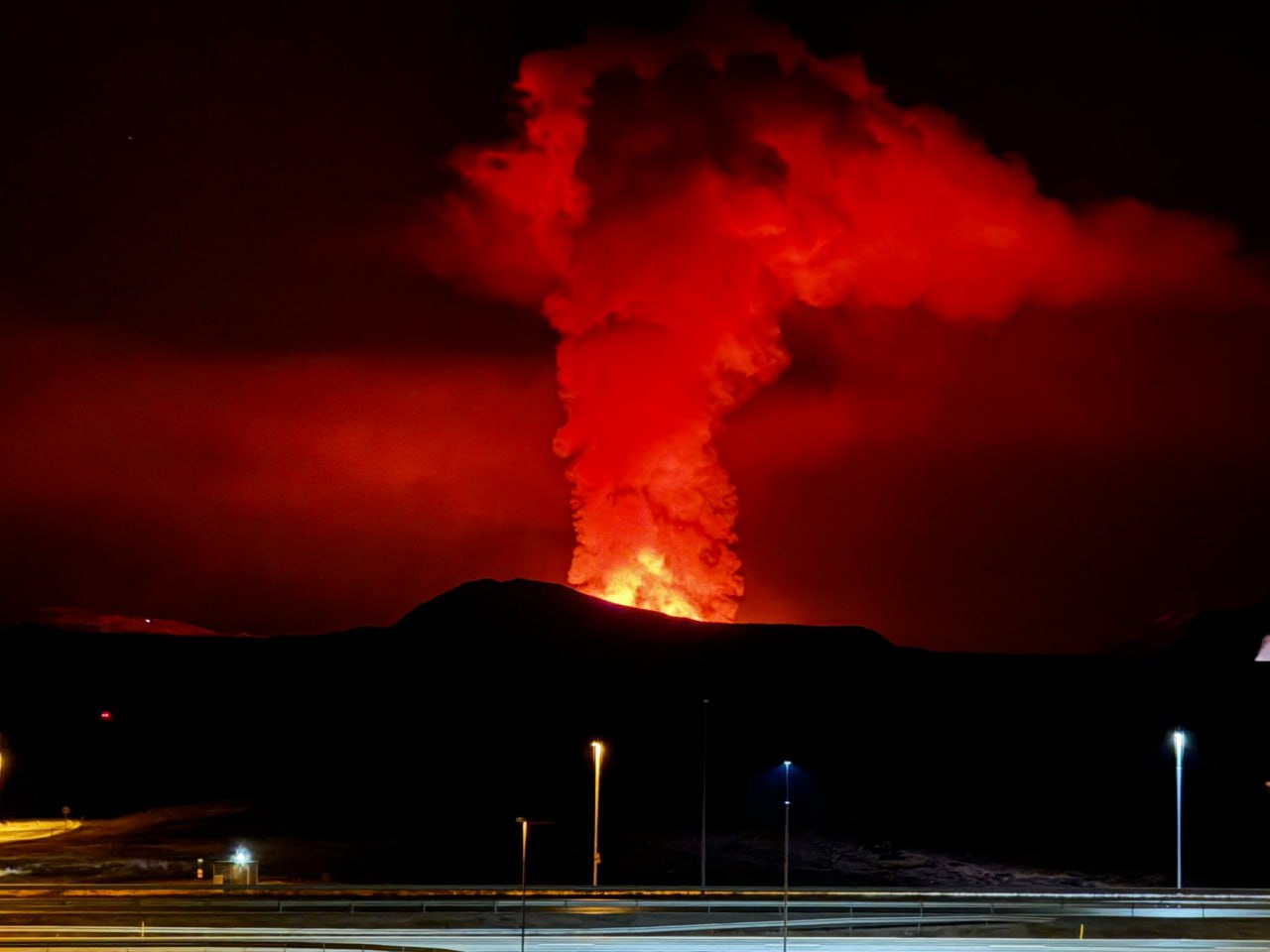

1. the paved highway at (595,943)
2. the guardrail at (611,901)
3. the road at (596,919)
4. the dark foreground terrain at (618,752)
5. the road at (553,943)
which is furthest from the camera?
the dark foreground terrain at (618,752)

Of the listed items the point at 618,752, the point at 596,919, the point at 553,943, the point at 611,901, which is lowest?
the point at 553,943

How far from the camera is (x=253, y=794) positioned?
130875 mm

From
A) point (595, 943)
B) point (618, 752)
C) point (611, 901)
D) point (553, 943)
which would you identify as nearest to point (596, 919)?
point (595, 943)

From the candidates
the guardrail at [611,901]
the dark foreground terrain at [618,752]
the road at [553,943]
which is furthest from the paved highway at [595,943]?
the dark foreground terrain at [618,752]

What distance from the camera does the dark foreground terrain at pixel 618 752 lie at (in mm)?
108312

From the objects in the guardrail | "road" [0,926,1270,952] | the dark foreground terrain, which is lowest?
"road" [0,926,1270,952]

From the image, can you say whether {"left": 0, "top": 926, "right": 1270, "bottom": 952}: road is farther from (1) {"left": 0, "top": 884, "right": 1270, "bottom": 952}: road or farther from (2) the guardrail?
(2) the guardrail

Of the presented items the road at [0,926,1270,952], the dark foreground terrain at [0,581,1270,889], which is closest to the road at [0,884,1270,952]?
the road at [0,926,1270,952]

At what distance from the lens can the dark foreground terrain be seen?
108 metres

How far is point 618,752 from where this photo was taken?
458ft

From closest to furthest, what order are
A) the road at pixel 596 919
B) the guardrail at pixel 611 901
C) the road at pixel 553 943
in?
the road at pixel 553 943, the road at pixel 596 919, the guardrail at pixel 611 901

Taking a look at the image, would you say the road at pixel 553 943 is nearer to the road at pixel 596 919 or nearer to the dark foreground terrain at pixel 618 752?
the road at pixel 596 919

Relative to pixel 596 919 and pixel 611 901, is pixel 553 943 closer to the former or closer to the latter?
pixel 596 919

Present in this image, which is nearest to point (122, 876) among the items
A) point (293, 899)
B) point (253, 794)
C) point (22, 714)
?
point (293, 899)
